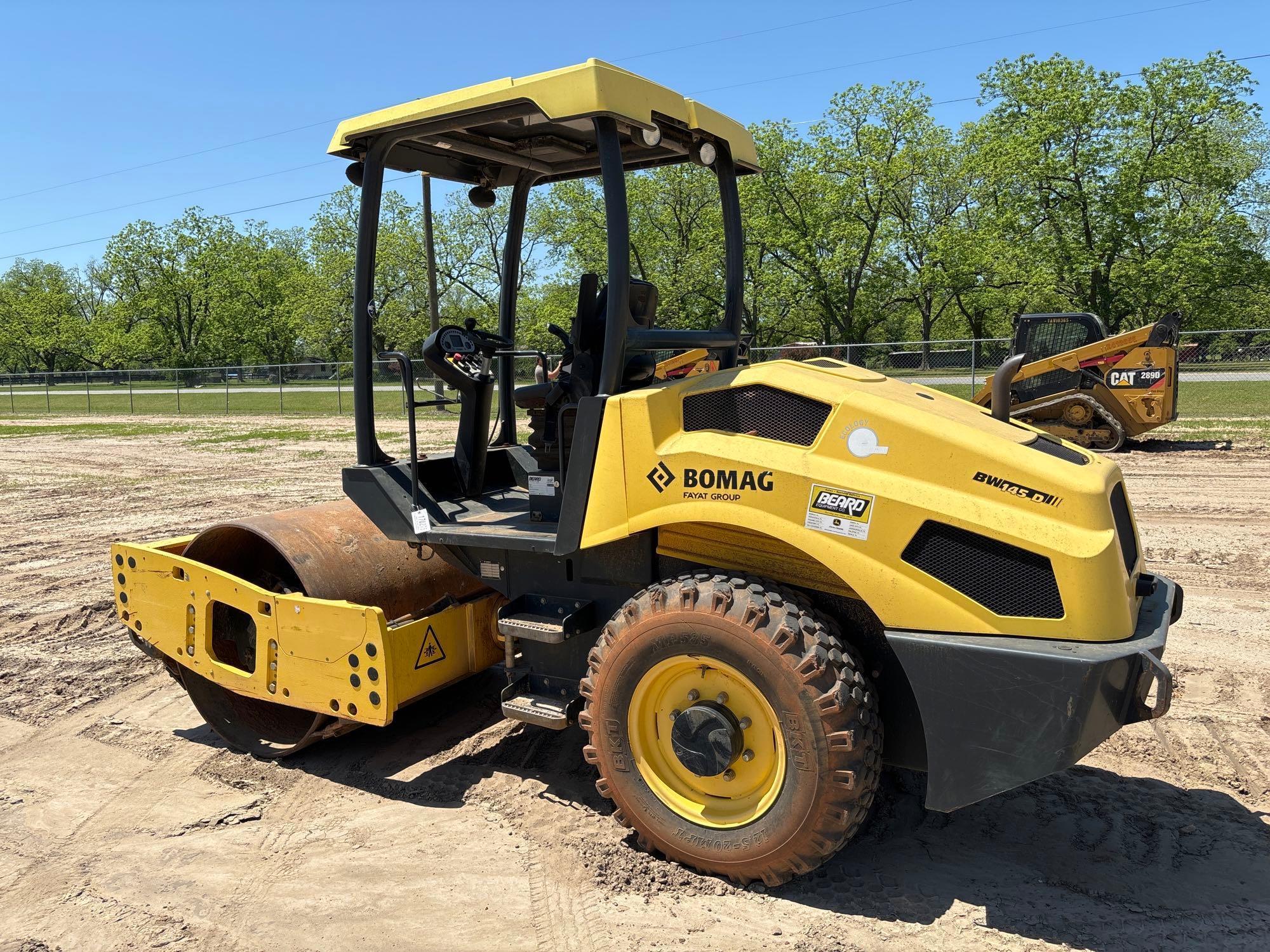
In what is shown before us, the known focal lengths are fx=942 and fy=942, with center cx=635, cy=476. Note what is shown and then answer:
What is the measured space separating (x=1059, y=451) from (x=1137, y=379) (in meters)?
12.3

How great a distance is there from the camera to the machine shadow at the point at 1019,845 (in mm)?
3127

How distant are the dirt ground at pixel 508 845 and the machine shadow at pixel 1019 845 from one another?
10 mm

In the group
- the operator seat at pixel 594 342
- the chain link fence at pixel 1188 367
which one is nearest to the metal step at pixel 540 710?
the operator seat at pixel 594 342

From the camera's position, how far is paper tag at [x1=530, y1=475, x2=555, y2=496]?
3.99 metres

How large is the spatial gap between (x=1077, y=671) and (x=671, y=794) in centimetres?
143

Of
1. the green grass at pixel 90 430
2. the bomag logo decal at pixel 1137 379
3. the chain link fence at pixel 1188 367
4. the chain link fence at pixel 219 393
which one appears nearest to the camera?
the bomag logo decal at pixel 1137 379

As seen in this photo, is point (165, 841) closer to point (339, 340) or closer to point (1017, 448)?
point (1017, 448)

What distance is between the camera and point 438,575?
4.84 m

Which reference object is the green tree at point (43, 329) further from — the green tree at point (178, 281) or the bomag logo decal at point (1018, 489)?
the bomag logo decal at point (1018, 489)

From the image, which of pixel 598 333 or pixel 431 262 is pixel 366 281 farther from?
pixel 598 333

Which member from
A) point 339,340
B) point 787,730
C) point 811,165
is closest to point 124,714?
point 787,730

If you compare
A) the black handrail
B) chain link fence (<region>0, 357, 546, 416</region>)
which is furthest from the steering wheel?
chain link fence (<region>0, 357, 546, 416</region>)

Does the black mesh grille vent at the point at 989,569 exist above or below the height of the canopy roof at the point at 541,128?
below

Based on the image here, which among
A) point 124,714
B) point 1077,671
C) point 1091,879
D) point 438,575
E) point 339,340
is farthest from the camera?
point 339,340
